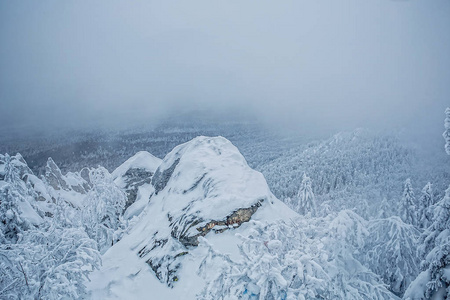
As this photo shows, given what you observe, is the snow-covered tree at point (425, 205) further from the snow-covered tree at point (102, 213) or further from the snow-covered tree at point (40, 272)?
the snow-covered tree at point (102, 213)

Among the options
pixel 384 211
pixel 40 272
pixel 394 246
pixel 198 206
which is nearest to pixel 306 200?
pixel 384 211

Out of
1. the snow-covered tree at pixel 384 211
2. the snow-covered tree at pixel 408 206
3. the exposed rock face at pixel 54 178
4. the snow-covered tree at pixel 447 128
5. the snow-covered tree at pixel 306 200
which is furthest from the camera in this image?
the exposed rock face at pixel 54 178

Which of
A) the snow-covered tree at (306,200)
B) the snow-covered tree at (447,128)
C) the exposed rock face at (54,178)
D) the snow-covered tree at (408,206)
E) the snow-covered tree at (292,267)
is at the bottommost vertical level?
the snow-covered tree at (306,200)

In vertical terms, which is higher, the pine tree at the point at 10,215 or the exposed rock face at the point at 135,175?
the pine tree at the point at 10,215

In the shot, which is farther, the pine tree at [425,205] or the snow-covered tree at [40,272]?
the pine tree at [425,205]

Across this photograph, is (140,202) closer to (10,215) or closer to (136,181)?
(136,181)

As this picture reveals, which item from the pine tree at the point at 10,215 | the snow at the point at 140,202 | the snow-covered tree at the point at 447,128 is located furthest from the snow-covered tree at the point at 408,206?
the pine tree at the point at 10,215

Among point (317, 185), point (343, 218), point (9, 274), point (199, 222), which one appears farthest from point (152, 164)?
point (317, 185)

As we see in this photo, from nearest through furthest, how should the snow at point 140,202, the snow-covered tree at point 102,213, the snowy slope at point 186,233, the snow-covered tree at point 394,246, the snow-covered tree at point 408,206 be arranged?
the snow-covered tree at point 394,246
the snowy slope at point 186,233
the snow-covered tree at point 102,213
the snow-covered tree at point 408,206
the snow at point 140,202
